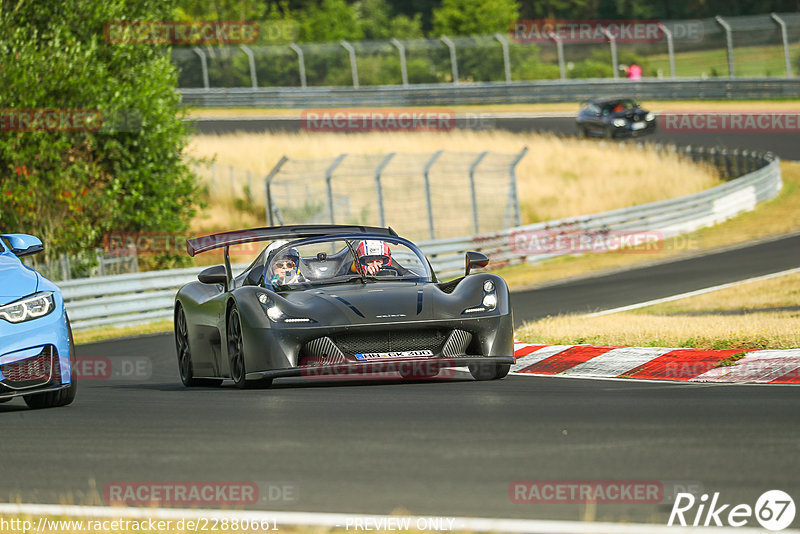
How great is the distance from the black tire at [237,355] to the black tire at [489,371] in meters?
1.55

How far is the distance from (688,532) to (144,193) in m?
24.2

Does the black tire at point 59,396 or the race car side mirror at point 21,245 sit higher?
the race car side mirror at point 21,245

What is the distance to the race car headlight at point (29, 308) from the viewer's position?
8484 mm

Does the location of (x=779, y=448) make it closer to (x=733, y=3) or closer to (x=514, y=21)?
(x=514, y=21)

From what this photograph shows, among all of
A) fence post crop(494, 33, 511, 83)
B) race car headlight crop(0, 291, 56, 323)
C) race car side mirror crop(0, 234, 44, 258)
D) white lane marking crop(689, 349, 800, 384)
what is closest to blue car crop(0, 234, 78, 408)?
race car headlight crop(0, 291, 56, 323)

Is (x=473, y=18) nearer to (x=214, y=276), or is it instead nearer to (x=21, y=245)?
(x=214, y=276)

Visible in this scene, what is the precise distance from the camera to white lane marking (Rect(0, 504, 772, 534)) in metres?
4.47

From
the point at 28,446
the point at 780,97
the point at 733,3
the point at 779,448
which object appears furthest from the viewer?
the point at 733,3

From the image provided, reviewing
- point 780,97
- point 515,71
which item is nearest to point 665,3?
point 515,71

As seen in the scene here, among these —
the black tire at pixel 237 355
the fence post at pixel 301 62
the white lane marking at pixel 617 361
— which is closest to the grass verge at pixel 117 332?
the black tire at pixel 237 355

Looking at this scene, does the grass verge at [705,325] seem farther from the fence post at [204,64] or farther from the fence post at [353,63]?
the fence post at [204,64]

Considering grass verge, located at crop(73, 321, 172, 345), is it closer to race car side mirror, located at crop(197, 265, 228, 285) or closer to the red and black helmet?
race car side mirror, located at crop(197, 265, 228, 285)

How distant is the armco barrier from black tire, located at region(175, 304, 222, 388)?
9352 millimetres

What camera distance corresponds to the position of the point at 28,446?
696 cm
